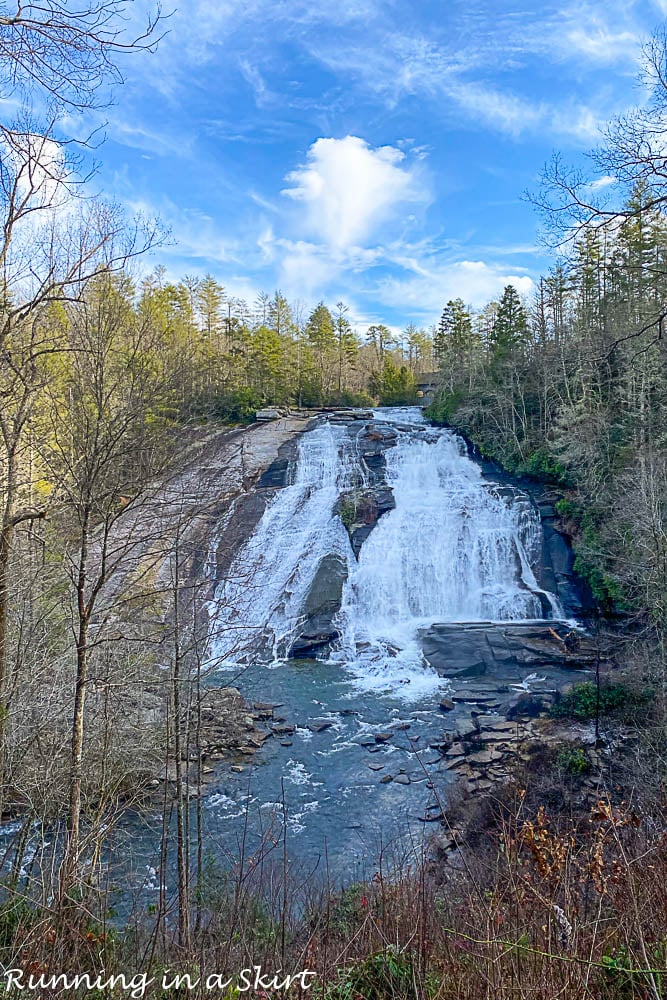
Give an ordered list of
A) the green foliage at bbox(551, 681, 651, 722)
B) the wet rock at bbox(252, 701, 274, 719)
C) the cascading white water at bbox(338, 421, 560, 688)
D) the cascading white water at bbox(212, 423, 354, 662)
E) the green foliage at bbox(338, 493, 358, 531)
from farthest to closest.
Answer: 1. the green foliage at bbox(338, 493, 358, 531)
2. the cascading white water at bbox(212, 423, 354, 662)
3. the cascading white water at bbox(338, 421, 560, 688)
4. the wet rock at bbox(252, 701, 274, 719)
5. the green foliage at bbox(551, 681, 651, 722)

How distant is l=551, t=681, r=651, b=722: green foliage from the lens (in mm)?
10914

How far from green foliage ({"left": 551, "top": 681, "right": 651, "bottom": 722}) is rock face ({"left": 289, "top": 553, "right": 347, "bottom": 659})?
6348 millimetres

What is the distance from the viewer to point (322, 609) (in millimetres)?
16891

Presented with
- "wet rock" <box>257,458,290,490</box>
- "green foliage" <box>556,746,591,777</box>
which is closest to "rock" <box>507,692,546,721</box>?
"green foliage" <box>556,746,591,777</box>

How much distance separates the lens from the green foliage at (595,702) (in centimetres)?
1091

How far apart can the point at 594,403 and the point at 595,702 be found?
11333mm

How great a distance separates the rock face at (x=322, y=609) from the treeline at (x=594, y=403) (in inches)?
268

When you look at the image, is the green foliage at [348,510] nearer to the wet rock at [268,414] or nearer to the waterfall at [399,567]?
the waterfall at [399,567]

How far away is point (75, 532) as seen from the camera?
5.44 metres

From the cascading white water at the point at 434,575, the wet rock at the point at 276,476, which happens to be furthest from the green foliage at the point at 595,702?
the wet rock at the point at 276,476

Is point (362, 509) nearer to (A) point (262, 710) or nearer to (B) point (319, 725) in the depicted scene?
(A) point (262, 710)

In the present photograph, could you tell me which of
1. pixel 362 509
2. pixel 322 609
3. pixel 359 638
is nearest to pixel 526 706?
pixel 359 638

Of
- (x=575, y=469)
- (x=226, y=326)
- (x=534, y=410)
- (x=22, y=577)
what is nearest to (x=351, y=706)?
(x=22, y=577)

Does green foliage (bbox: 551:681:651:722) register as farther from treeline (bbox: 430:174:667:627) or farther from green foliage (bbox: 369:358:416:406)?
green foliage (bbox: 369:358:416:406)
